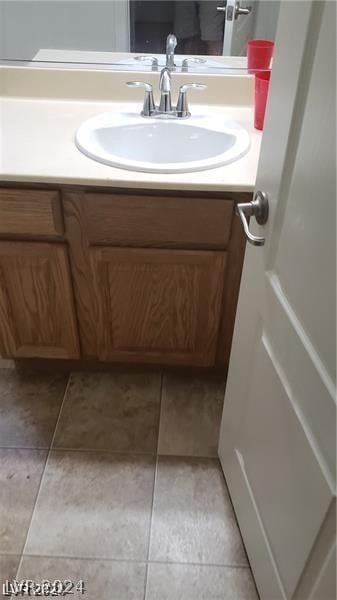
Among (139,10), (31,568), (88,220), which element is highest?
(139,10)

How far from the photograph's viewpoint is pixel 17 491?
4.52 ft

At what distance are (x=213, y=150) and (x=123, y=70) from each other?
44 cm

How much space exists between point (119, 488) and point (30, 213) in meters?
0.86

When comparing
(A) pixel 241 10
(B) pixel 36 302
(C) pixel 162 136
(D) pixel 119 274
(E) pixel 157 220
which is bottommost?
(B) pixel 36 302

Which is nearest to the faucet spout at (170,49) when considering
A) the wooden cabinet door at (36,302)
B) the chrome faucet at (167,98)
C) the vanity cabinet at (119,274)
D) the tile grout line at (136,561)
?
the chrome faucet at (167,98)

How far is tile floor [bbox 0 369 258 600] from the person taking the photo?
1217 mm

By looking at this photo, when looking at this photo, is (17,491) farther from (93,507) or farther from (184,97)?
(184,97)

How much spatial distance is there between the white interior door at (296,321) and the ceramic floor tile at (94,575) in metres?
0.35

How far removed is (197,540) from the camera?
1279 mm

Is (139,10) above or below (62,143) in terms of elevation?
above

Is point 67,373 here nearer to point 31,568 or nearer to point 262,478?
point 31,568

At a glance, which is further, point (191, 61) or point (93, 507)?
point (191, 61)

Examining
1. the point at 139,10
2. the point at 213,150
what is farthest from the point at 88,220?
the point at 139,10

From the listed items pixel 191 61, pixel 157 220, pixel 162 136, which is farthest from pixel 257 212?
pixel 191 61
